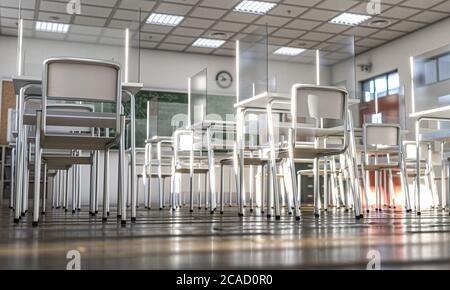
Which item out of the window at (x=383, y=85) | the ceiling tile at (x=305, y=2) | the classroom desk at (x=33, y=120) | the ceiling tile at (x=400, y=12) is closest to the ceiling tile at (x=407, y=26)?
the ceiling tile at (x=400, y=12)

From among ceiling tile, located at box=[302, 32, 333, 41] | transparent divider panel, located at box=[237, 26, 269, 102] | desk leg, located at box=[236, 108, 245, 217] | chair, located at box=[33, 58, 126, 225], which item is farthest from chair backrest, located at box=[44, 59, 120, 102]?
ceiling tile, located at box=[302, 32, 333, 41]

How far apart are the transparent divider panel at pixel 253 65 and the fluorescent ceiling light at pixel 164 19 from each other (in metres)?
3.82

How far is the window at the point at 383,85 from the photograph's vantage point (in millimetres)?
9836

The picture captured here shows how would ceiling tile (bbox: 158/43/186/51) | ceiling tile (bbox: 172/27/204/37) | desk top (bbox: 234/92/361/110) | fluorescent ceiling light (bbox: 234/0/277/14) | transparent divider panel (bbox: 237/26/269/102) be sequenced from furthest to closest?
ceiling tile (bbox: 158/43/186/51) → ceiling tile (bbox: 172/27/204/37) → fluorescent ceiling light (bbox: 234/0/277/14) → transparent divider panel (bbox: 237/26/269/102) → desk top (bbox: 234/92/361/110)

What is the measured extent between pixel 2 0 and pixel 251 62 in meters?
4.75

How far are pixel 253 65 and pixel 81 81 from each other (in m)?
2.52

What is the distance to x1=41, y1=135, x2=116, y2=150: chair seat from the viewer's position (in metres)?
2.22

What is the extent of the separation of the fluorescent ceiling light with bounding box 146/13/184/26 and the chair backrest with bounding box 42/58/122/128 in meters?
6.25

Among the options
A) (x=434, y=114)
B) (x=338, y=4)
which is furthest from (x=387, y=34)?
(x=434, y=114)

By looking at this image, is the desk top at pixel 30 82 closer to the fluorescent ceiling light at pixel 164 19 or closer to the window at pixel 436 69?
the fluorescent ceiling light at pixel 164 19

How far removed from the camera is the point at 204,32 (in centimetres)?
924

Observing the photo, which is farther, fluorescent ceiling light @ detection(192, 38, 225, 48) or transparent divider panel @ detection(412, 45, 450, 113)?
fluorescent ceiling light @ detection(192, 38, 225, 48)

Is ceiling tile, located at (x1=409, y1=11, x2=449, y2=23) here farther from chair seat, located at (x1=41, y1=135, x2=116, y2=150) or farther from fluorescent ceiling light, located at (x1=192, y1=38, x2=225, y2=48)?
chair seat, located at (x1=41, y1=135, x2=116, y2=150)
